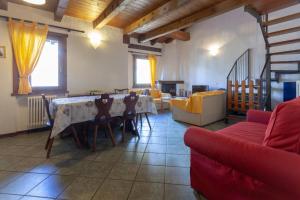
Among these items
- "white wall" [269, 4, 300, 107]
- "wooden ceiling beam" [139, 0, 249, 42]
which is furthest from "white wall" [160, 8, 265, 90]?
"wooden ceiling beam" [139, 0, 249, 42]

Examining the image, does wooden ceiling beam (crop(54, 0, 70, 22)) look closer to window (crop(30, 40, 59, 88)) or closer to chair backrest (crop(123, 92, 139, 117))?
window (crop(30, 40, 59, 88))

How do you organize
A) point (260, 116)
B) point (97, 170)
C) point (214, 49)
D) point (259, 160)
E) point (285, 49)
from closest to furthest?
point (259, 160) → point (97, 170) → point (260, 116) → point (285, 49) → point (214, 49)

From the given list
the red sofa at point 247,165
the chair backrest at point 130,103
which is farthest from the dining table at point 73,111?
the red sofa at point 247,165

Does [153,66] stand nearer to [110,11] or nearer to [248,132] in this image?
[110,11]

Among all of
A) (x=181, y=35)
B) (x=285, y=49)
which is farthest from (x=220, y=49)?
(x=285, y=49)

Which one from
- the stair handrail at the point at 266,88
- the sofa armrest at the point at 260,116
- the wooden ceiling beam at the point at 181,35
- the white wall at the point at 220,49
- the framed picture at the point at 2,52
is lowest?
the sofa armrest at the point at 260,116

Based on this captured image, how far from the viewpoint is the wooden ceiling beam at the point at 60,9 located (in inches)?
130

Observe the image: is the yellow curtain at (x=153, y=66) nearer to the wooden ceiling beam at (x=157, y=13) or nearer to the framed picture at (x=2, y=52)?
the wooden ceiling beam at (x=157, y=13)

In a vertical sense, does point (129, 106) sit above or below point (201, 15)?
below

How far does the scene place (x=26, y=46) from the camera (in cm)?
362

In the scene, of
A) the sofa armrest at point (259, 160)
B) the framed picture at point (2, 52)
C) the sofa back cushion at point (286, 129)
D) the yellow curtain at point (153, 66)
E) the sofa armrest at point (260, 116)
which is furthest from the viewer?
the yellow curtain at point (153, 66)

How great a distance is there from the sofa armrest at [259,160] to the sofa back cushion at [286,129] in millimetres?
89

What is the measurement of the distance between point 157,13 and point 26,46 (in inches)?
111

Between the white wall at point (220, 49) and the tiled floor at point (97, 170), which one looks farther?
A: the white wall at point (220, 49)
